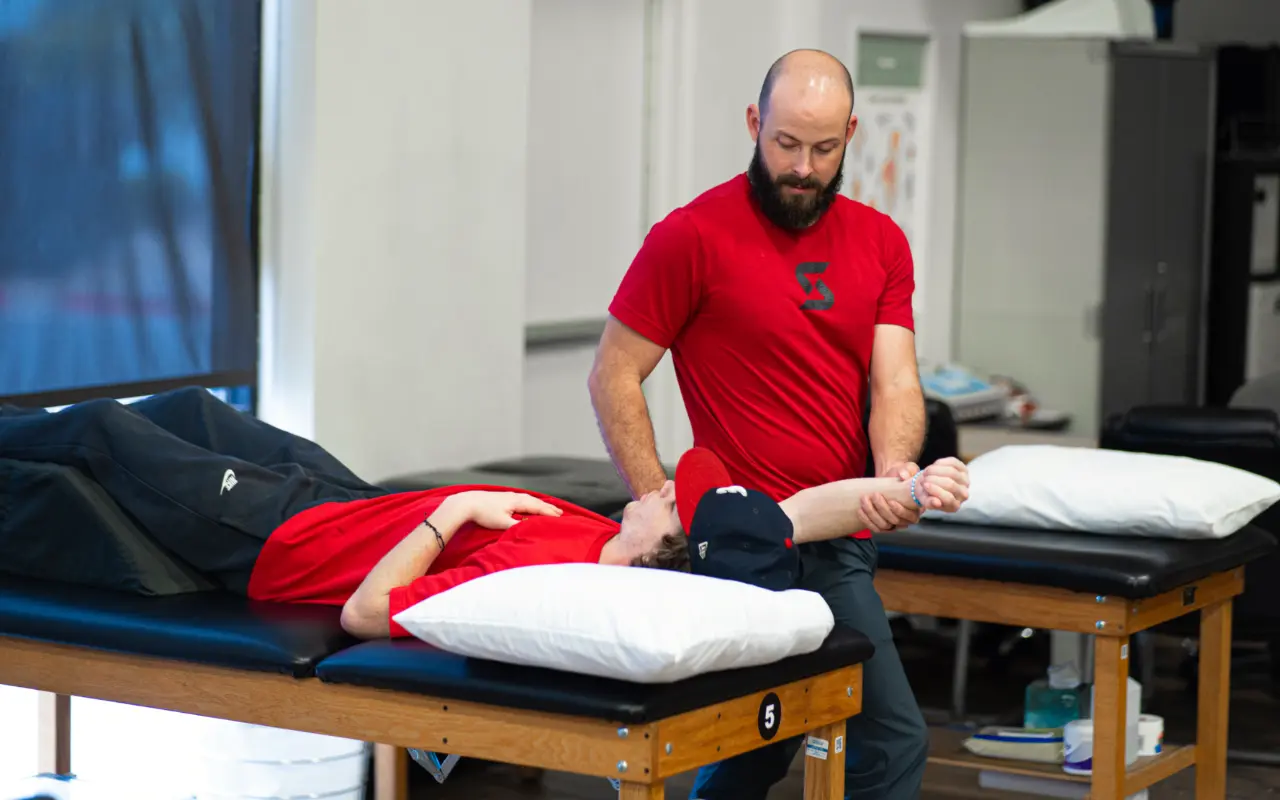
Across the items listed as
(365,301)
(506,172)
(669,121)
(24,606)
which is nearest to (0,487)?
(24,606)

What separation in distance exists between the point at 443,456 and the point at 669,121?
175 centimetres

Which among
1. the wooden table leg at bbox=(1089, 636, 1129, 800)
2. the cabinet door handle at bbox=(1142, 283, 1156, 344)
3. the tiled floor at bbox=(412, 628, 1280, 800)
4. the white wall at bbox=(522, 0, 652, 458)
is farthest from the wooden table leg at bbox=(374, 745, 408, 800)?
the cabinet door handle at bbox=(1142, 283, 1156, 344)

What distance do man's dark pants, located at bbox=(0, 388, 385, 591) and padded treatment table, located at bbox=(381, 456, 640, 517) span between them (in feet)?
2.96

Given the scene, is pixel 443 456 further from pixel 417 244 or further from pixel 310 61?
pixel 310 61

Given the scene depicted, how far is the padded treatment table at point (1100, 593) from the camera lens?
123 inches

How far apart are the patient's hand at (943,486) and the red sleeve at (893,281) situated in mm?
377

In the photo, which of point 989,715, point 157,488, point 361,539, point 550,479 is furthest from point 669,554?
point 989,715

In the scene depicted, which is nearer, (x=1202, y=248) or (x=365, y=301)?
(x=365, y=301)

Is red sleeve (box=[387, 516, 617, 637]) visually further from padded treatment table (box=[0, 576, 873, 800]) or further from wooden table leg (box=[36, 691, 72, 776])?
wooden table leg (box=[36, 691, 72, 776])

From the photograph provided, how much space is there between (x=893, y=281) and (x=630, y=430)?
501 mm

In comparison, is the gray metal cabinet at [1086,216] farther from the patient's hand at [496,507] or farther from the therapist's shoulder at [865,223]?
the patient's hand at [496,507]

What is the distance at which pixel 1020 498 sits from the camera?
139 inches

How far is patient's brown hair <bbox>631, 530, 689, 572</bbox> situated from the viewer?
255 centimetres

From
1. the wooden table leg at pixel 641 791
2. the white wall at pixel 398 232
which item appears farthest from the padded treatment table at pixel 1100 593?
the white wall at pixel 398 232
